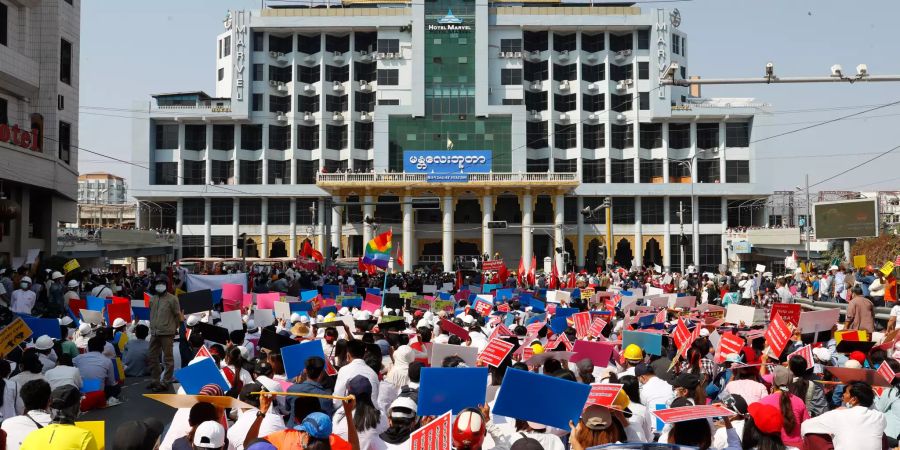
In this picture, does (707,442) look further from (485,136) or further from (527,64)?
(527,64)

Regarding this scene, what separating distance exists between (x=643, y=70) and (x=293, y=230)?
1249 inches

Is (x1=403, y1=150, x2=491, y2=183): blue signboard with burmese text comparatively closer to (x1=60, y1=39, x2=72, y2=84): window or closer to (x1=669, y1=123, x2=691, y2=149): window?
(x1=669, y1=123, x2=691, y2=149): window

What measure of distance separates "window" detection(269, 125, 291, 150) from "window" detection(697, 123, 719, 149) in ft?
112

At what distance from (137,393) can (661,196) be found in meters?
60.3

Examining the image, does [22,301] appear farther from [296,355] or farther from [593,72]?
[593,72]

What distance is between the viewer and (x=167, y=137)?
69938mm

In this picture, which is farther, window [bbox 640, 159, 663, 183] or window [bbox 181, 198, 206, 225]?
window [bbox 640, 159, 663, 183]

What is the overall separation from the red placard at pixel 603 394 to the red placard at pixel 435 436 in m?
1.69

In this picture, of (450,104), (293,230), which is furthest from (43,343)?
(293,230)

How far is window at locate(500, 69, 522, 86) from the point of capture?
69.4 meters

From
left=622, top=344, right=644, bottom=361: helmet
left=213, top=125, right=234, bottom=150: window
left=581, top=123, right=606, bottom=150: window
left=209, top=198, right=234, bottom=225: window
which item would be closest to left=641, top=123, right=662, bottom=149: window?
left=581, top=123, right=606, bottom=150: window

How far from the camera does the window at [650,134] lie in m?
70.0

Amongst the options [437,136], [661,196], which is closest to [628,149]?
[661,196]

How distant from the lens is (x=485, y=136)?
6725cm
